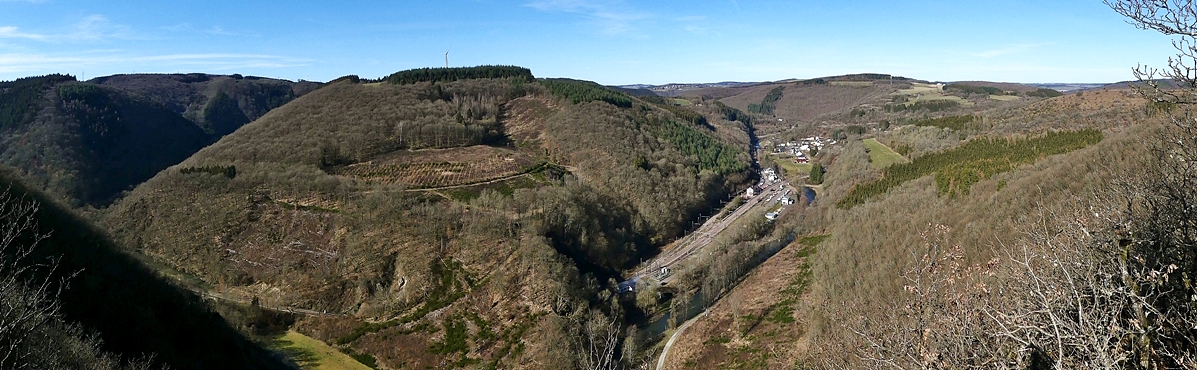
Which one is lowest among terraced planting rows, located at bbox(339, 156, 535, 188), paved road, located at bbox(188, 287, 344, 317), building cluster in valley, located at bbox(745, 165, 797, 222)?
paved road, located at bbox(188, 287, 344, 317)

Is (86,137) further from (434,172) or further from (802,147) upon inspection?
Result: (802,147)

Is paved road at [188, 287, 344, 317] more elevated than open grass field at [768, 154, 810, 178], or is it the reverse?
open grass field at [768, 154, 810, 178]

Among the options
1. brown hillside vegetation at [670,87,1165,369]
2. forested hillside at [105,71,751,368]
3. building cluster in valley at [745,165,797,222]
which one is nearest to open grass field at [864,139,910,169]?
brown hillside vegetation at [670,87,1165,369]

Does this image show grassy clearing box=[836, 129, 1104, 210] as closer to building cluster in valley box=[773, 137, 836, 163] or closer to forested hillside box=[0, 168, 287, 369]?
forested hillside box=[0, 168, 287, 369]

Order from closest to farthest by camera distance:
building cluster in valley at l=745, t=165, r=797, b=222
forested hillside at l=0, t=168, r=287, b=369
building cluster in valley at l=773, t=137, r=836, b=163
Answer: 1. forested hillside at l=0, t=168, r=287, b=369
2. building cluster in valley at l=745, t=165, r=797, b=222
3. building cluster in valley at l=773, t=137, r=836, b=163

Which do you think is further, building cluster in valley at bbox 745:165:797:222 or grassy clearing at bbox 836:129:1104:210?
building cluster in valley at bbox 745:165:797:222

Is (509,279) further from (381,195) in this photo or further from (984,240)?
(984,240)

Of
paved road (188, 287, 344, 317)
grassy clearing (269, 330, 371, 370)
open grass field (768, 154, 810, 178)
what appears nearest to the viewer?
grassy clearing (269, 330, 371, 370)

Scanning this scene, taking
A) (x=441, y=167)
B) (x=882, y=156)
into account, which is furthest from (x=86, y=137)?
(x=882, y=156)
